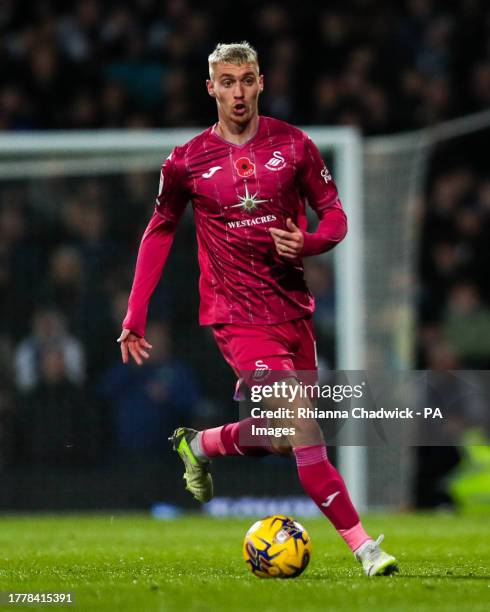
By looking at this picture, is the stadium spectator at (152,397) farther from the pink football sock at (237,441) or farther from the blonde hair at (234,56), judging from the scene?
the blonde hair at (234,56)

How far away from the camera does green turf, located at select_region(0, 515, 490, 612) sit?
4781mm

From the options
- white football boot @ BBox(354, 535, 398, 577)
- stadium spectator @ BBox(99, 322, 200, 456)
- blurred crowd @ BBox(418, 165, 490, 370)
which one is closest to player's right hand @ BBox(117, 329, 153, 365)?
white football boot @ BBox(354, 535, 398, 577)

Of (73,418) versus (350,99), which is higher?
(350,99)

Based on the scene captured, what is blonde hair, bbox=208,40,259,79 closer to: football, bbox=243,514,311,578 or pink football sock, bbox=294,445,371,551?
pink football sock, bbox=294,445,371,551

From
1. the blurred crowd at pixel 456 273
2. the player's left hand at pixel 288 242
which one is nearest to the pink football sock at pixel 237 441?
the player's left hand at pixel 288 242

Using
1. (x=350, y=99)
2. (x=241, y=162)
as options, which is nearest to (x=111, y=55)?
(x=350, y=99)

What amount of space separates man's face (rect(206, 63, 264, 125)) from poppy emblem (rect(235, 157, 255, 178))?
17 centimetres

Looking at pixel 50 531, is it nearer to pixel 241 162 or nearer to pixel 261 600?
pixel 241 162

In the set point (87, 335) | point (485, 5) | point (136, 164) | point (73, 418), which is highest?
point (485, 5)

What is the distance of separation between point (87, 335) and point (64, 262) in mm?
649

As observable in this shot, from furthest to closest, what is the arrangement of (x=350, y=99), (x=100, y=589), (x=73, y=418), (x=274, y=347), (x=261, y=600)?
(x=350, y=99)
(x=73, y=418)
(x=274, y=347)
(x=100, y=589)
(x=261, y=600)

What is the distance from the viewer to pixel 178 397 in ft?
36.7

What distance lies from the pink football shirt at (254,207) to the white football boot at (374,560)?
110cm

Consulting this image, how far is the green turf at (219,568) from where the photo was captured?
4.78 metres
